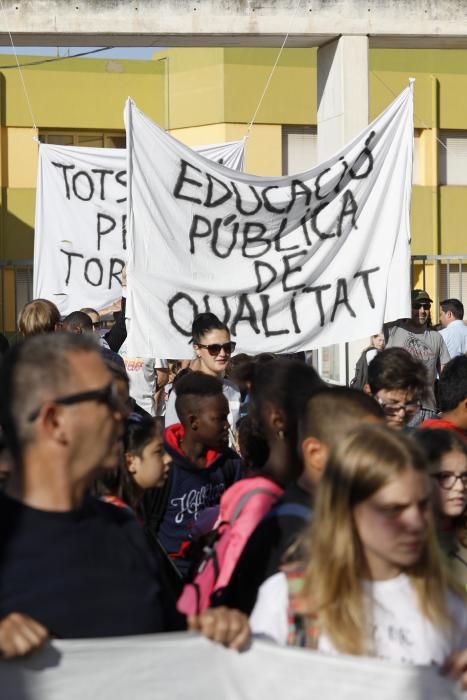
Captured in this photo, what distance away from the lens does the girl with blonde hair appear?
278 cm

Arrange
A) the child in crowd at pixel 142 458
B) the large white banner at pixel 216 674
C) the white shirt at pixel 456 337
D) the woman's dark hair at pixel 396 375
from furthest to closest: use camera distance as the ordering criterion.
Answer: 1. the white shirt at pixel 456 337
2. the woman's dark hair at pixel 396 375
3. the child in crowd at pixel 142 458
4. the large white banner at pixel 216 674

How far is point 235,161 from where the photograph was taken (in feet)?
42.6

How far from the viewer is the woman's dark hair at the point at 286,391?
4.00 meters

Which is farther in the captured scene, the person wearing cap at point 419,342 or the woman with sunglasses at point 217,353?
the person wearing cap at point 419,342

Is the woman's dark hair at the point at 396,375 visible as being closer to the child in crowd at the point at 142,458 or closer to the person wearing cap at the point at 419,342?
the child in crowd at the point at 142,458

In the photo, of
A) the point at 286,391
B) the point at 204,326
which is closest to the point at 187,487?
the point at 286,391

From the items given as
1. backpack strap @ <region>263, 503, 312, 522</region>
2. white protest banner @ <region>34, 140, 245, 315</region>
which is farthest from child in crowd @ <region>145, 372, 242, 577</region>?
white protest banner @ <region>34, 140, 245, 315</region>

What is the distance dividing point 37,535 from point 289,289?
5596 millimetres

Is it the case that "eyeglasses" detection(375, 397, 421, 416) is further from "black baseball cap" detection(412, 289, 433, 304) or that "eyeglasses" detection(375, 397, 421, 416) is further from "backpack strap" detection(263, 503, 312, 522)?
"black baseball cap" detection(412, 289, 433, 304)

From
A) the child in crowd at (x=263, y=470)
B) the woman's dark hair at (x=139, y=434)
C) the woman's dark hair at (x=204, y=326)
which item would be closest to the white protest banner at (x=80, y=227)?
the woman's dark hair at (x=204, y=326)

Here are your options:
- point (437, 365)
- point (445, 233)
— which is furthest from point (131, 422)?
point (445, 233)

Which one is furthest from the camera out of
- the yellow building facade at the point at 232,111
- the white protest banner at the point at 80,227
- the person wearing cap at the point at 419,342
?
the yellow building facade at the point at 232,111

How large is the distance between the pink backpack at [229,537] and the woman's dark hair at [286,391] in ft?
0.82

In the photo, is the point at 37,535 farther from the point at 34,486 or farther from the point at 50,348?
the point at 50,348
